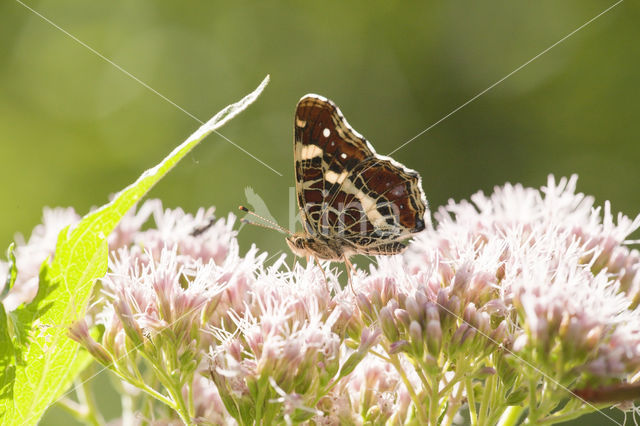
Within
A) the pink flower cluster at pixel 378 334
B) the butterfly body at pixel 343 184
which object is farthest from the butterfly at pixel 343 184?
the pink flower cluster at pixel 378 334

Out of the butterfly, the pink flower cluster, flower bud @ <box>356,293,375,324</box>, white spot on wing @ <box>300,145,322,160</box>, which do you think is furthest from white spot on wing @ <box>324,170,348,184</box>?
flower bud @ <box>356,293,375,324</box>

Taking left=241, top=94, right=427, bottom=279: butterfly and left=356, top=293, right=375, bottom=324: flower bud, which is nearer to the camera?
left=356, top=293, right=375, bottom=324: flower bud

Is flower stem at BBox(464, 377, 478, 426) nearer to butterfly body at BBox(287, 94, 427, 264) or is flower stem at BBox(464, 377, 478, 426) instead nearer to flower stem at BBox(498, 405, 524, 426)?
flower stem at BBox(498, 405, 524, 426)

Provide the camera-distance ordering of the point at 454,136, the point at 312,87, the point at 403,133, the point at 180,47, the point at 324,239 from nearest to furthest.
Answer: the point at 324,239, the point at 454,136, the point at 403,133, the point at 312,87, the point at 180,47

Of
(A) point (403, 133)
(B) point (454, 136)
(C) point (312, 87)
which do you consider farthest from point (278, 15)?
(B) point (454, 136)

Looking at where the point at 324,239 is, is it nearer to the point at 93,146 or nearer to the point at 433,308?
the point at 433,308

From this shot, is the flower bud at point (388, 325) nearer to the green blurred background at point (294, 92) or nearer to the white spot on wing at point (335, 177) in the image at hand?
the white spot on wing at point (335, 177)
